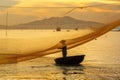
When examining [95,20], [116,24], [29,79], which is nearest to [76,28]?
[95,20]

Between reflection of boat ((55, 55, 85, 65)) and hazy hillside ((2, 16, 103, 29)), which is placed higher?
hazy hillside ((2, 16, 103, 29))

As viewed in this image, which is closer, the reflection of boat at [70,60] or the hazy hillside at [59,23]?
the hazy hillside at [59,23]

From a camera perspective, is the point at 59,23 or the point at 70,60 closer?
the point at 59,23

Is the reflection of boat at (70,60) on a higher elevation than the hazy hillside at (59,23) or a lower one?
lower

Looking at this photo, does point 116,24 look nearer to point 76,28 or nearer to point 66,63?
point 76,28

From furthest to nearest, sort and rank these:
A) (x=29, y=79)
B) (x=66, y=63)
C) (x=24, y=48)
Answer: (x=66, y=63)
(x=29, y=79)
(x=24, y=48)

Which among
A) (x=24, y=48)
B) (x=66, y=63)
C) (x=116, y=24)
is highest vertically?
(x=116, y=24)

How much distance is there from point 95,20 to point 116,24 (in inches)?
59.7

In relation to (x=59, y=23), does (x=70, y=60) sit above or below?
below

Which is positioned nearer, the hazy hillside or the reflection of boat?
the hazy hillside

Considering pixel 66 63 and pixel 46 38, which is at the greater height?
pixel 46 38

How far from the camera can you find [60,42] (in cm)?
2270

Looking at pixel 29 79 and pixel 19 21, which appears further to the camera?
pixel 29 79

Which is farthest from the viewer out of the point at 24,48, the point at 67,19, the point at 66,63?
the point at 66,63
